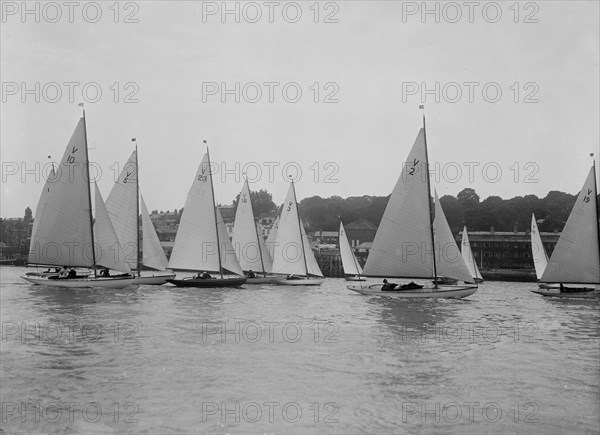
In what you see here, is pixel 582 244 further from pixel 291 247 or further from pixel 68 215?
pixel 68 215

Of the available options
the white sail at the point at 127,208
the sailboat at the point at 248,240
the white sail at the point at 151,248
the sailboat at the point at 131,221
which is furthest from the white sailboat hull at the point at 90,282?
the sailboat at the point at 248,240

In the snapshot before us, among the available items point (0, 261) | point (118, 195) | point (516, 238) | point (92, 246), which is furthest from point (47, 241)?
point (0, 261)

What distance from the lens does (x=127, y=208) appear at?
5266 cm

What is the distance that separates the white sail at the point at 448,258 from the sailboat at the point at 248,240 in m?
21.3

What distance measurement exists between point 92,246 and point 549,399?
3649 centimetres

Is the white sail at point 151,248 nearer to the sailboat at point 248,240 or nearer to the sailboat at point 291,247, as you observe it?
the sailboat at point 248,240

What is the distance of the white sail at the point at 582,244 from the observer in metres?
43.3

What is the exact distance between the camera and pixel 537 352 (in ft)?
71.2

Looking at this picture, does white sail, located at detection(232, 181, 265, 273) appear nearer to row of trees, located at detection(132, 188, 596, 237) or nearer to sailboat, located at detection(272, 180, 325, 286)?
sailboat, located at detection(272, 180, 325, 286)

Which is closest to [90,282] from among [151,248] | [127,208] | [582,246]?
[127,208]

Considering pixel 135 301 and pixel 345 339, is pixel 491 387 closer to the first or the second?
pixel 345 339

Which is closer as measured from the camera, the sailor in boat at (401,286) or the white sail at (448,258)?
the sailor in boat at (401,286)

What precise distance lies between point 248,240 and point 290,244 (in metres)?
4.05

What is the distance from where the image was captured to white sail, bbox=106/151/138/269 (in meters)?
51.9
